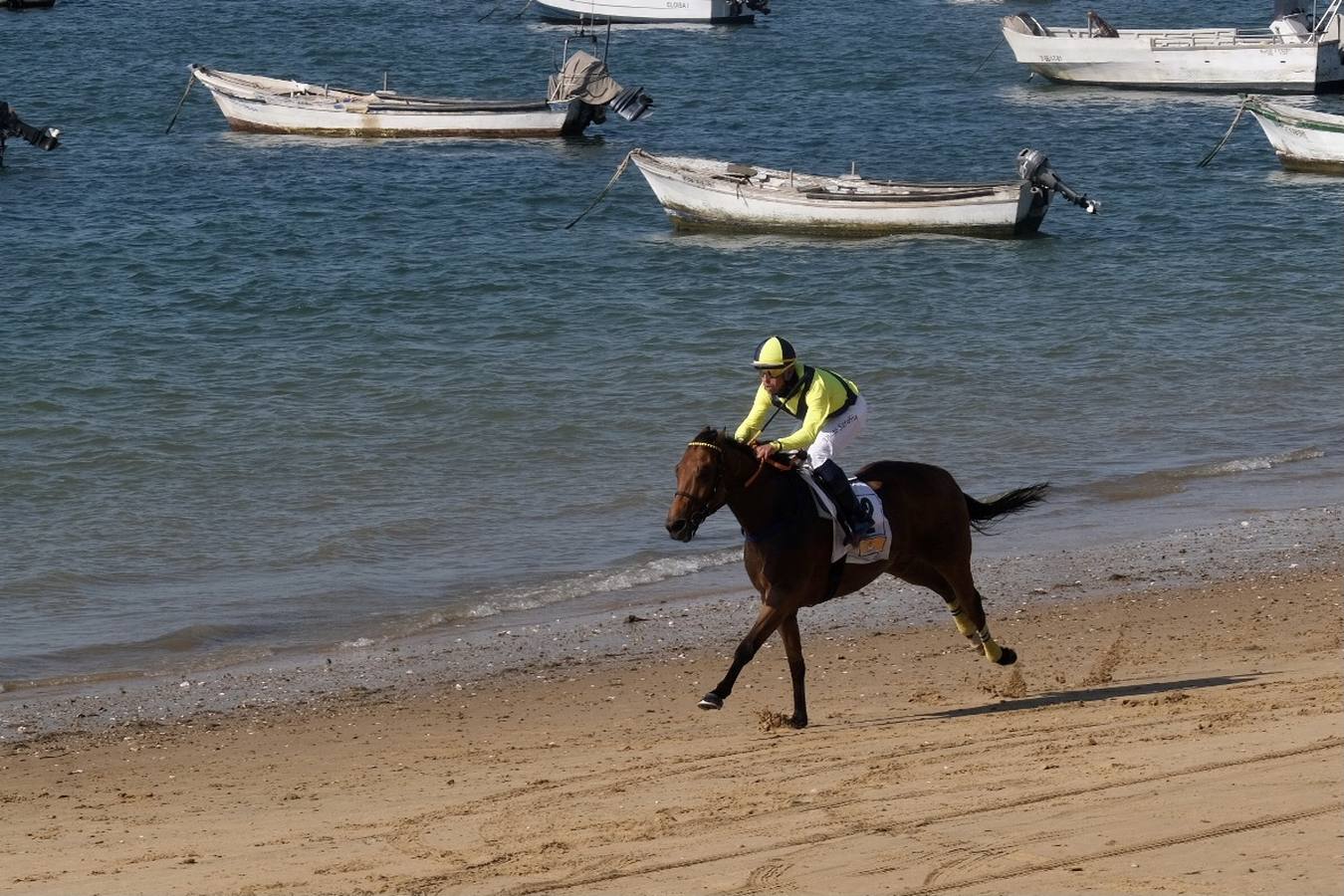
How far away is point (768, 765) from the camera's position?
30.7ft

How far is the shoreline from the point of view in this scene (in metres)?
11.8

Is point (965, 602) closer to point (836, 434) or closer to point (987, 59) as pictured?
point (836, 434)

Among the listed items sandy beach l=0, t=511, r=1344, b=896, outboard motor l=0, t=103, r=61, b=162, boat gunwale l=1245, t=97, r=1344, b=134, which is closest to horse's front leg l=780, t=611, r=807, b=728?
sandy beach l=0, t=511, r=1344, b=896

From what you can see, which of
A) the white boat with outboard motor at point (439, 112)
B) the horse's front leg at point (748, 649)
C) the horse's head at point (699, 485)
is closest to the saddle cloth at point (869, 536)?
the horse's front leg at point (748, 649)

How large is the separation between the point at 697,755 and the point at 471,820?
1612 mm

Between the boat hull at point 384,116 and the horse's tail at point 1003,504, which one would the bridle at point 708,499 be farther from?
the boat hull at point 384,116

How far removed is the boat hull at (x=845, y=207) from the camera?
29.8m

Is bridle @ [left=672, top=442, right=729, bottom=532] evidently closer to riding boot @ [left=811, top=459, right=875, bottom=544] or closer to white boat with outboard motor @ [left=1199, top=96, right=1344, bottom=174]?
riding boot @ [left=811, top=459, right=875, bottom=544]

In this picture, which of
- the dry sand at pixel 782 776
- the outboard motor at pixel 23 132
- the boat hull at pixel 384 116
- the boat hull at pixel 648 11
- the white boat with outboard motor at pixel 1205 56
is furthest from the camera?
the boat hull at pixel 648 11

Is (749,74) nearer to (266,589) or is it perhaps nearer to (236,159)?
(236,159)

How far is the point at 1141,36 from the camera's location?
4609cm

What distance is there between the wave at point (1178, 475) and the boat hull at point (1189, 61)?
97.9ft

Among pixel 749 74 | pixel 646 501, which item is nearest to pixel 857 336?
pixel 646 501

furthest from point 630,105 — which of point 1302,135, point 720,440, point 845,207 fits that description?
point 720,440
